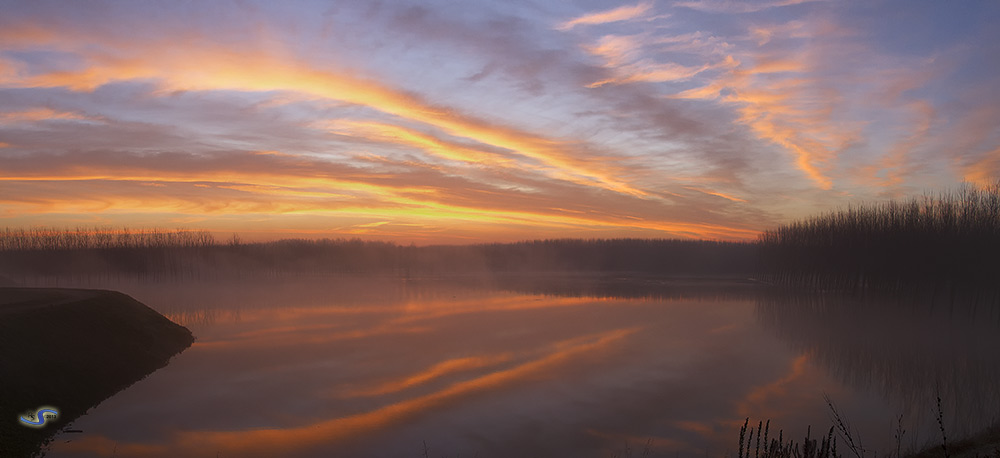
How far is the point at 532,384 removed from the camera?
16250mm

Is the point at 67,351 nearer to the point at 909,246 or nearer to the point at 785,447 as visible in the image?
the point at 785,447

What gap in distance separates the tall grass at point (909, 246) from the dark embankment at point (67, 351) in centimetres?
4147

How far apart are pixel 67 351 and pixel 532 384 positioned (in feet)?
43.4

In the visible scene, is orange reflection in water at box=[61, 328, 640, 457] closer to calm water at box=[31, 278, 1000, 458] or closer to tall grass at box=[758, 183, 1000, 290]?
calm water at box=[31, 278, 1000, 458]

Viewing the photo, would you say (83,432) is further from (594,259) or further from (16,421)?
(594,259)

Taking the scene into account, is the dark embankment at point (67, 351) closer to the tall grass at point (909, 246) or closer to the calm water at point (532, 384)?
the calm water at point (532, 384)

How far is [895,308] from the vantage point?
1460 inches

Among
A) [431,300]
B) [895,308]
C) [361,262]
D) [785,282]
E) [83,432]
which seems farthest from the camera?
[361,262]

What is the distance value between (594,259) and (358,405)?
3599 inches

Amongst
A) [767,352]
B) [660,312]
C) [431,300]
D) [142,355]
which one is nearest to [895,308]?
[660,312]

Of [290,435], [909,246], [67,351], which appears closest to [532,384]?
A: [290,435]

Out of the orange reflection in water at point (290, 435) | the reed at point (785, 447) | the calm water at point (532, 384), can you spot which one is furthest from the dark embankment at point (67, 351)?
the reed at point (785, 447)

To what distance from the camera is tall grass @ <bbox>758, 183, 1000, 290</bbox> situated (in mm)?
32688

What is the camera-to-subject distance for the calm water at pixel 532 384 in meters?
11.9
